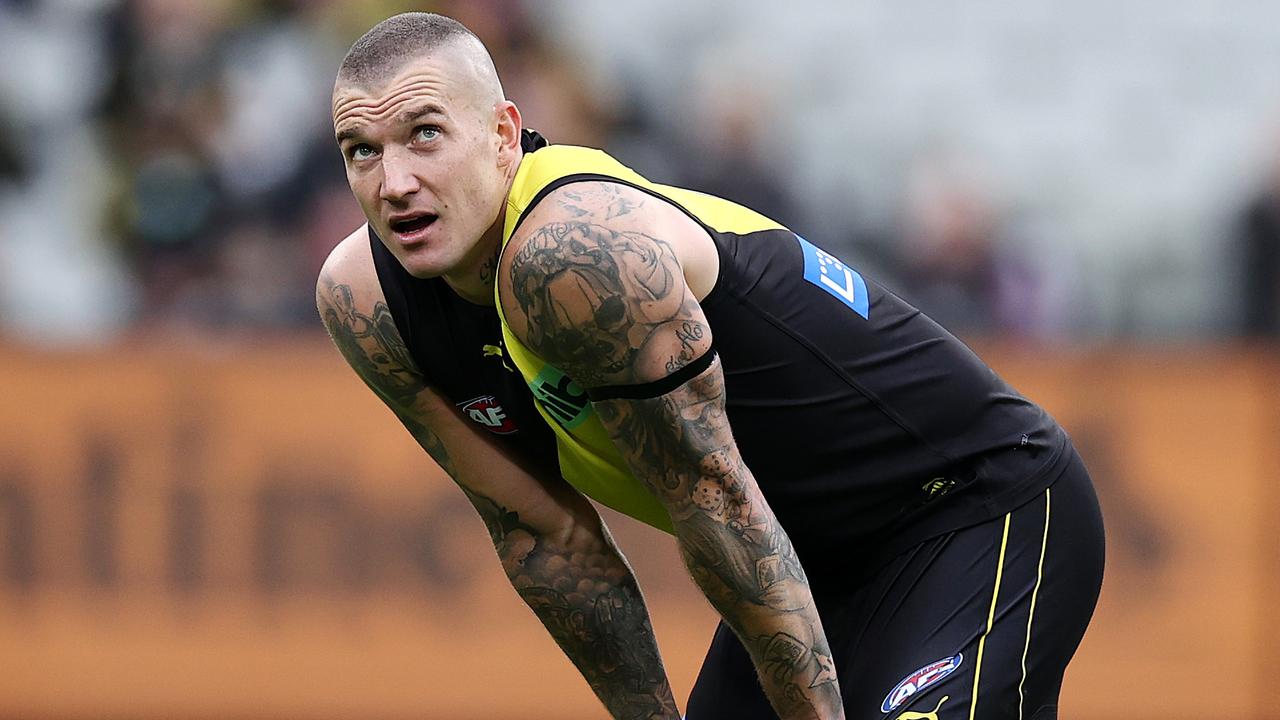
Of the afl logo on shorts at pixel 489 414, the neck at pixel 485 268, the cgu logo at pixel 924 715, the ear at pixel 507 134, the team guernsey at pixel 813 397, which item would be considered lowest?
the cgu logo at pixel 924 715

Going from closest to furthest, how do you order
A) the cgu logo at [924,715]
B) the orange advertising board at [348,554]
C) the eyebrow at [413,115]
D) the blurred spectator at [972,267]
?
the eyebrow at [413,115] → the cgu logo at [924,715] → the orange advertising board at [348,554] → the blurred spectator at [972,267]

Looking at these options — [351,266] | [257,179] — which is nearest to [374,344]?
[351,266]

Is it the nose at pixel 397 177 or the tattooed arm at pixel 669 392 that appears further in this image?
the nose at pixel 397 177

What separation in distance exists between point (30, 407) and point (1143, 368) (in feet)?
17.4

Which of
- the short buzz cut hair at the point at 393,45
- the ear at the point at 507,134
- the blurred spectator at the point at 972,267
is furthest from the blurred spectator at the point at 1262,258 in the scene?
the short buzz cut hair at the point at 393,45

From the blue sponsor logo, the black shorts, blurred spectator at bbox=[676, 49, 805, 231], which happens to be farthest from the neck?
blurred spectator at bbox=[676, 49, 805, 231]

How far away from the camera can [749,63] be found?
11.2 metres

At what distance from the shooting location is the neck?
14.6ft

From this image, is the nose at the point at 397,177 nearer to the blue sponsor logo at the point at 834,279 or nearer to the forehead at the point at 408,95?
the forehead at the point at 408,95

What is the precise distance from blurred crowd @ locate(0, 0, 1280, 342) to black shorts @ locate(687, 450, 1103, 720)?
15.4ft

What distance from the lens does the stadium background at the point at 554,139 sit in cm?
888

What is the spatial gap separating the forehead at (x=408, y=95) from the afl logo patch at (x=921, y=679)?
5.69 feet

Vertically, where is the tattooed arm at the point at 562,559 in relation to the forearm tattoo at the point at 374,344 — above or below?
below

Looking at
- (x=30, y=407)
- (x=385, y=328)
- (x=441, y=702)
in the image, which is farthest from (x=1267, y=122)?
(x=385, y=328)
